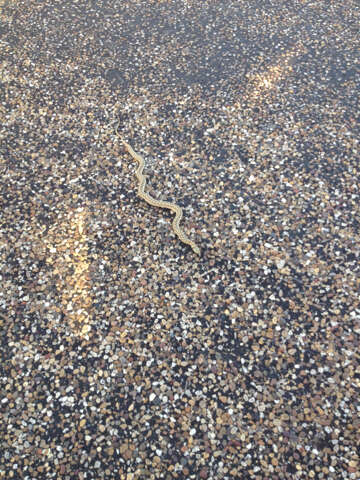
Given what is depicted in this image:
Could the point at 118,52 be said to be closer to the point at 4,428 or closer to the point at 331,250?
the point at 331,250

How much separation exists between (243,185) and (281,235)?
2.67 feet

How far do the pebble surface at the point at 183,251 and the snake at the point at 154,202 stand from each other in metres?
0.09

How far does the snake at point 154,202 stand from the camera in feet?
14.2

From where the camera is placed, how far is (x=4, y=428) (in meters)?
3.30

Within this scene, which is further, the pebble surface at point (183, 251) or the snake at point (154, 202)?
the snake at point (154, 202)

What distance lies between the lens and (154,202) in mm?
4684

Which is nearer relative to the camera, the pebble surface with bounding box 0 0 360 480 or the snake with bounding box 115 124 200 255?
the pebble surface with bounding box 0 0 360 480

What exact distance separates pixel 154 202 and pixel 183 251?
2.38 ft

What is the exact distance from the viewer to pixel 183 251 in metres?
4.32

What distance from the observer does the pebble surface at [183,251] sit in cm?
324

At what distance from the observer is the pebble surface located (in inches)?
127

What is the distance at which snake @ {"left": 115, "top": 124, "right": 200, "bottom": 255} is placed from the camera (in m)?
4.33

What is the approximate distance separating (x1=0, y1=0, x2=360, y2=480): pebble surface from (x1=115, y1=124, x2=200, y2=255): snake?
0.09 m

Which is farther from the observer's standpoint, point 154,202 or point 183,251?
point 154,202
